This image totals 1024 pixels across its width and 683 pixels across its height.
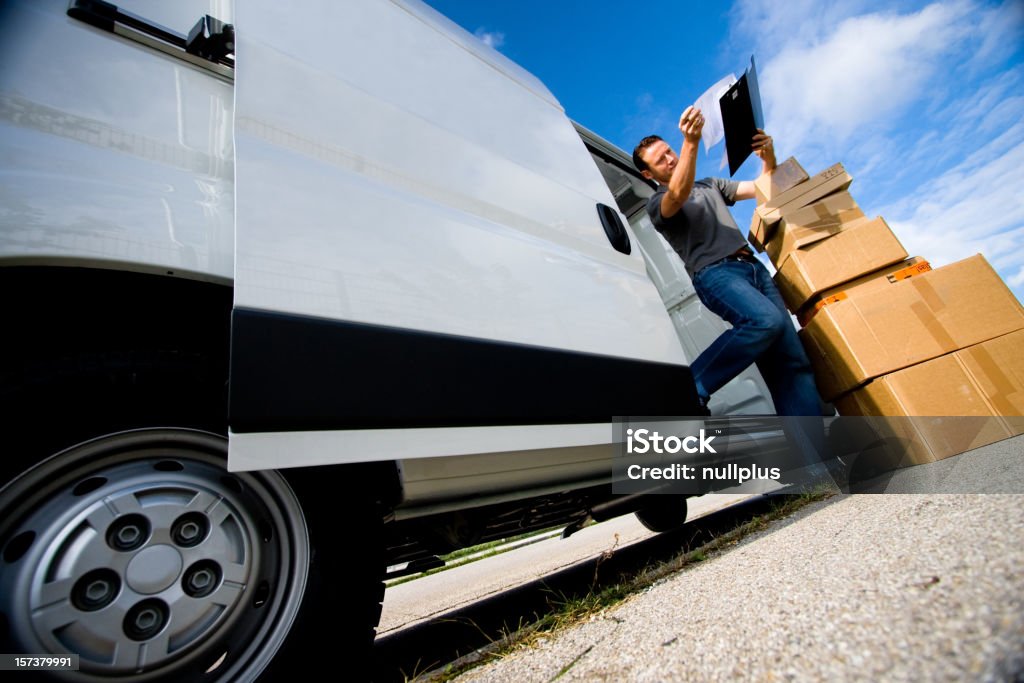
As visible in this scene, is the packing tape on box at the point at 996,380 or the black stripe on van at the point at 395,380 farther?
the packing tape on box at the point at 996,380

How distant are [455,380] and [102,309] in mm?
701

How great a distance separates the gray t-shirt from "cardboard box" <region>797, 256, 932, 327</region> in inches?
18.5

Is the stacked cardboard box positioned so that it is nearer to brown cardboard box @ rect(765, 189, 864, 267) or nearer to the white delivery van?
brown cardboard box @ rect(765, 189, 864, 267)

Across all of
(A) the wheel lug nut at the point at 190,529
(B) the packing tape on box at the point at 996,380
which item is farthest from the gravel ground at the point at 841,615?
(B) the packing tape on box at the point at 996,380

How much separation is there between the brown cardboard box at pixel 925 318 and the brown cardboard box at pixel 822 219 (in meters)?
0.37

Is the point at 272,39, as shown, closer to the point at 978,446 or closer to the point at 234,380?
the point at 234,380

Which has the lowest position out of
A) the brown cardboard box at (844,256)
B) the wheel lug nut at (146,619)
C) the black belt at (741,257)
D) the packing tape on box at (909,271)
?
the wheel lug nut at (146,619)

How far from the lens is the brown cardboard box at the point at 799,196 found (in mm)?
2205

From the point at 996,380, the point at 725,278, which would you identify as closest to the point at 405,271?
the point at 725,278

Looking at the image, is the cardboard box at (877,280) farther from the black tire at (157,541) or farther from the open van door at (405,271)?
the black tire at (157,541)

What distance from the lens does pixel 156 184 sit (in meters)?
0.85

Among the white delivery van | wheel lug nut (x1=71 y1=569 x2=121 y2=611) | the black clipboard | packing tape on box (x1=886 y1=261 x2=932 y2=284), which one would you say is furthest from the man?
wheel lug nut (x1=71 y1=569 x2=121 y2=611)

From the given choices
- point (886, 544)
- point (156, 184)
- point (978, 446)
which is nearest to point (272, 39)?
point (156, 184)

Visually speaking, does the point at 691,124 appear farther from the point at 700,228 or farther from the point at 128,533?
the point at 128,533
